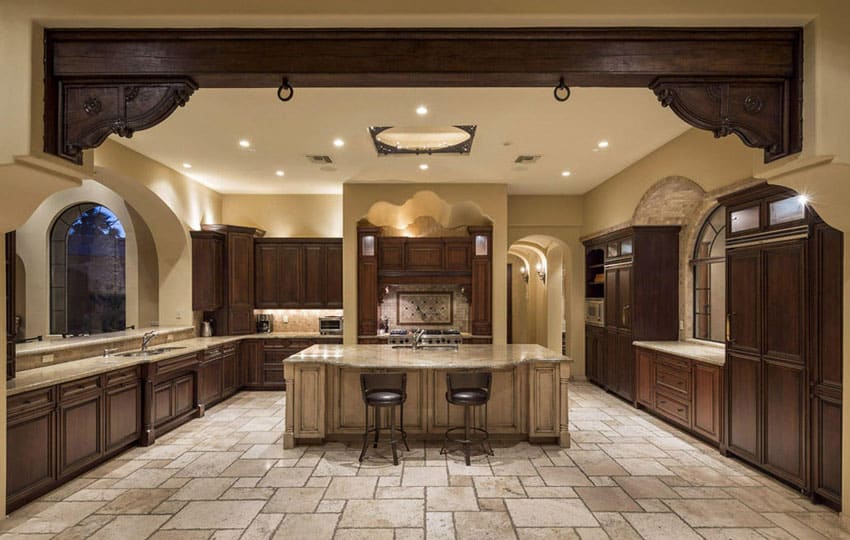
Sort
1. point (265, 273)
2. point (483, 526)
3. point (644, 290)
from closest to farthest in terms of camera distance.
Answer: point (483, 526)
point (644, 290)
point (265, 273)

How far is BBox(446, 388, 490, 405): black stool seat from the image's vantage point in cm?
411

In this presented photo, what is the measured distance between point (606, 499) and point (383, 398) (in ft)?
6.58

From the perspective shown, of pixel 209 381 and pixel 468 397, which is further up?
pixel 468 397

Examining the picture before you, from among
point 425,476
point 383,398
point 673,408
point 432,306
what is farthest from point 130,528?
point 432,306

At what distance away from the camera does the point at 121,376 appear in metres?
4.43

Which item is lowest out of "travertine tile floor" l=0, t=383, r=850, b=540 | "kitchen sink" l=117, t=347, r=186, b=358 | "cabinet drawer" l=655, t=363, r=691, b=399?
"travertine tile floor" l=0, t=383, r=850, b=540

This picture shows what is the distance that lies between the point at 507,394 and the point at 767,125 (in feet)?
11.2

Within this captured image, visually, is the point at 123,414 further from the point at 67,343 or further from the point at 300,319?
the point at 300,319

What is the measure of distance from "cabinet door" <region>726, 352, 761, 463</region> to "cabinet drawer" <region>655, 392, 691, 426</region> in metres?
0.73

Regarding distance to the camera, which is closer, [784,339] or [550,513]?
[550,513]

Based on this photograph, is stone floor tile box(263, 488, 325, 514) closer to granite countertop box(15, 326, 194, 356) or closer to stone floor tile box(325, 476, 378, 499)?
stone floor tile box(325, 476, 378, 499)

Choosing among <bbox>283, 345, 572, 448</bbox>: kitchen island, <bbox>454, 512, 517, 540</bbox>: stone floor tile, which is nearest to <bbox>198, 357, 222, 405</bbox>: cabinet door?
<bbox>283, 345, 572, 448</bbox>: kitchen island

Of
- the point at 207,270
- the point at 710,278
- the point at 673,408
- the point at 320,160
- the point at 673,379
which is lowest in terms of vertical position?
the point at 673,408

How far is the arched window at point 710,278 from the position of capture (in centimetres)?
564
